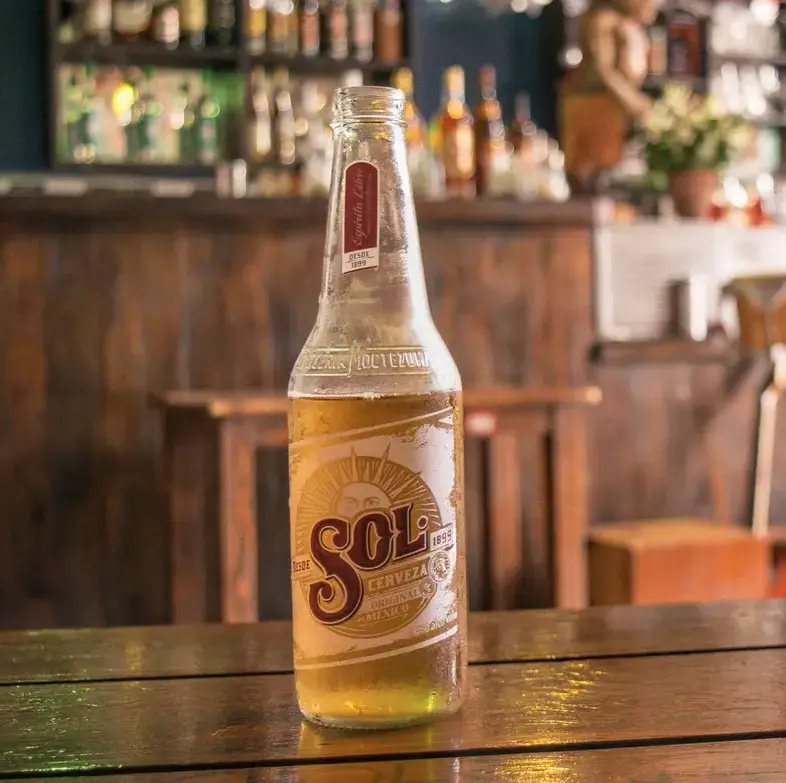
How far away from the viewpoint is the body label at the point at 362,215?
53cm

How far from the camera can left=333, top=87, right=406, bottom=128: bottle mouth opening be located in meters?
0.53

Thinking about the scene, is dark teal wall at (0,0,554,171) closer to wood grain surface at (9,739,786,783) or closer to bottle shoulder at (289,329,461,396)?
bottle shoulder at (289,329,461,396)

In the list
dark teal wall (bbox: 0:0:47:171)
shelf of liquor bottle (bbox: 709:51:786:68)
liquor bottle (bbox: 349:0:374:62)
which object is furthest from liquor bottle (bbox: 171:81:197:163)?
shelf of liquor bottle (bbox: 709:51:786:68)

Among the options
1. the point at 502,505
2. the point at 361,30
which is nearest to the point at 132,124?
the point at 361,30

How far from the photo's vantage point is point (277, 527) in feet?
7.66

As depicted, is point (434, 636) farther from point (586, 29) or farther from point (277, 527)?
point (586, 29)

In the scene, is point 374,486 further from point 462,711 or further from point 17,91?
point 17,91

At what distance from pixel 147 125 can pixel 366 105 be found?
3.84 m

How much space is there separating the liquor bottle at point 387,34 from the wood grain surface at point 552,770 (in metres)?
4.18

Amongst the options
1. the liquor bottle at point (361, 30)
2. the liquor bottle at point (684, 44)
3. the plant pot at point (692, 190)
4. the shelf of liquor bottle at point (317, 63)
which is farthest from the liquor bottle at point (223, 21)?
the liquor bottle at point (684, 44)

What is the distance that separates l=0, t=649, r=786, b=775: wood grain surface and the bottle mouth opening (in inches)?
12.0

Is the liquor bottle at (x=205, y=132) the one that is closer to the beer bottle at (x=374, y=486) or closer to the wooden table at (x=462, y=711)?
the wooden table at (x=462, y=711)

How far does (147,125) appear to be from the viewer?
414 cm

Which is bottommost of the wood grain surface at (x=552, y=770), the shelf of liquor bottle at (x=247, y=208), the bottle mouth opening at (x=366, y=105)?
the wood grain surface at (x=552, y=770)
